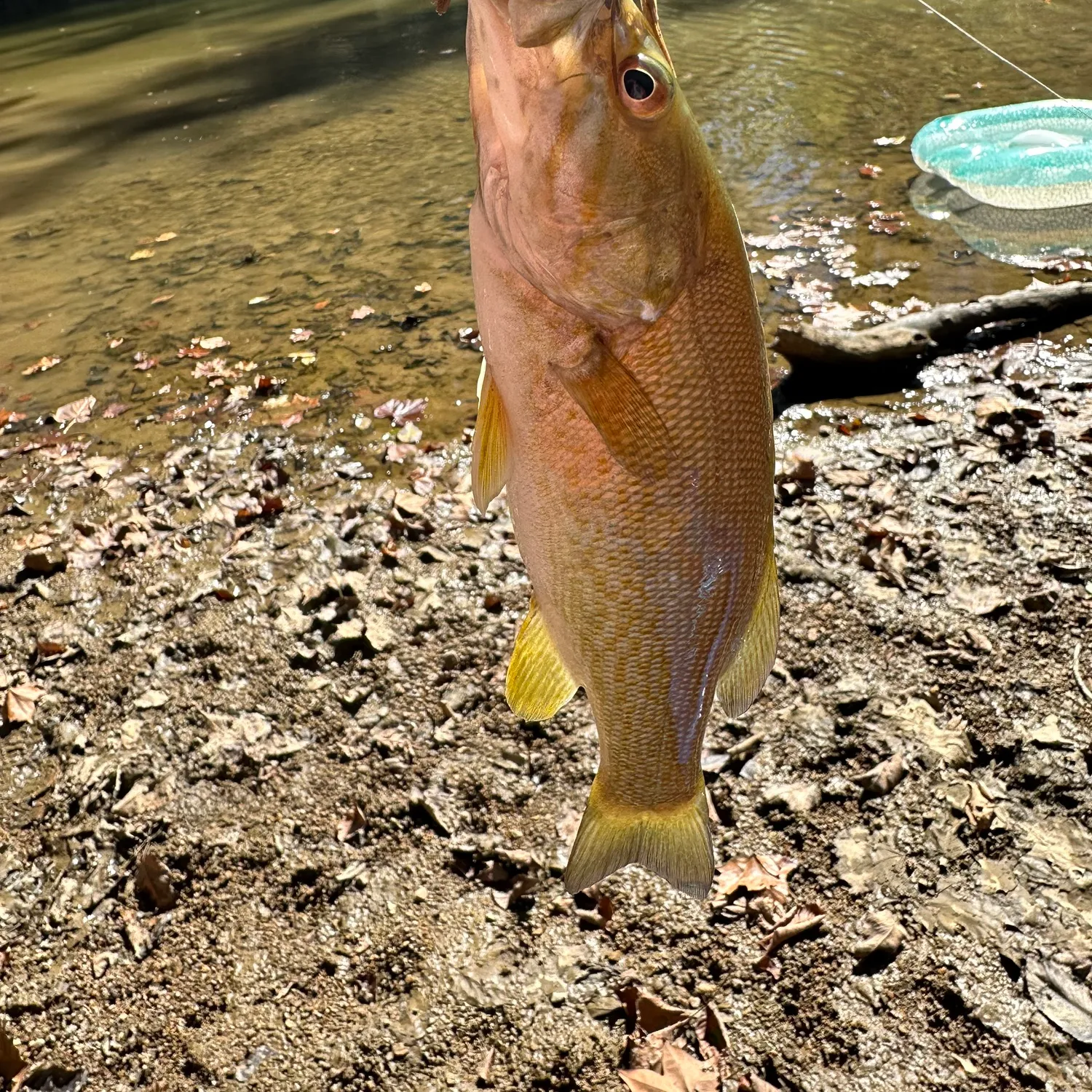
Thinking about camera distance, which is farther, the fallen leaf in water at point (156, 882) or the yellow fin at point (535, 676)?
the fallen leaf in water at point (156, 882)

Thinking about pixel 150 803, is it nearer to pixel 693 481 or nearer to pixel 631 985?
pixel 631 985

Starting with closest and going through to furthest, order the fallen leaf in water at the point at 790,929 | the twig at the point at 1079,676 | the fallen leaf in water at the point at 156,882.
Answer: the fallen leaf in water at the point at 790,929 < the fallen leaf in water at the point at 156,882 < the twig at the point at 1079,676

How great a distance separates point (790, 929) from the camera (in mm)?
3076

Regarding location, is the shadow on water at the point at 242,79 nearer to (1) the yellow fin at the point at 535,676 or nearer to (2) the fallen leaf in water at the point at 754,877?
(2) the fallen leaf in water at the point at 754,877

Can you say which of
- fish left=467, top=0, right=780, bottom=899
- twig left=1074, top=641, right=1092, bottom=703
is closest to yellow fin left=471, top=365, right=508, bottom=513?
fish left=467, top=0, right=780, bottom=899

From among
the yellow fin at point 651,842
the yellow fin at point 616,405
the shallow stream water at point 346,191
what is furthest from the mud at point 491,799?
the yellow fin at point 616,405

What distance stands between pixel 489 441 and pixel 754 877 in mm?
2288

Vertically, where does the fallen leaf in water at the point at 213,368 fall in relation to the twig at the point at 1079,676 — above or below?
above

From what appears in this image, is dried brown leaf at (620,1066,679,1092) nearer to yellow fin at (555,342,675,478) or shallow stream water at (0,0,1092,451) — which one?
yellow fin at (555,342,675,478)

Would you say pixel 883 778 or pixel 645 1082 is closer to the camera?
pixel 645 1082

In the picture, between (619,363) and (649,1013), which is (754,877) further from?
(619,363)

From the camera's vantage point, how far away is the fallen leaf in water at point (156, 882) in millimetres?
3383

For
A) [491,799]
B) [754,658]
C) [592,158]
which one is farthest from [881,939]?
[592,158]

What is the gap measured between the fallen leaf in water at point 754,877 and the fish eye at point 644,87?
8.67 ft
